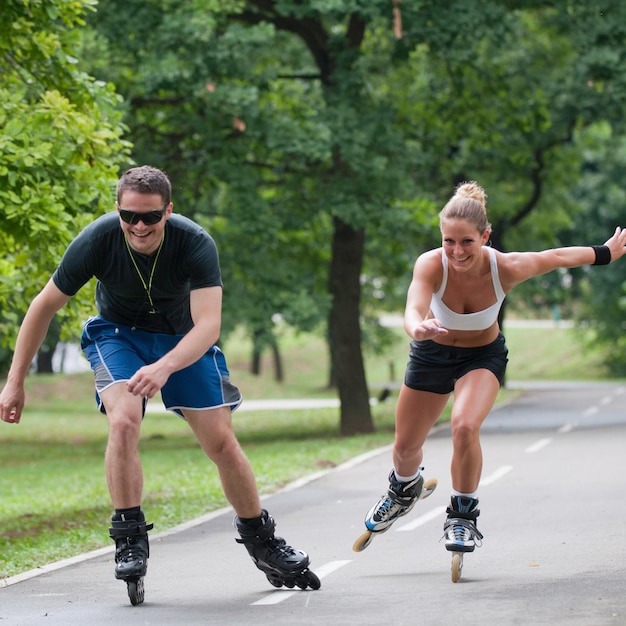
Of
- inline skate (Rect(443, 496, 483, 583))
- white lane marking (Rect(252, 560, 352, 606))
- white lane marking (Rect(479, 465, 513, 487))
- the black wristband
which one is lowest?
white lane marking (Rect(479, 465, 513, 487))

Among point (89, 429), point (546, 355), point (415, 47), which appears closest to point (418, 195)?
point (415, 47)

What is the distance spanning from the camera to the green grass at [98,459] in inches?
440

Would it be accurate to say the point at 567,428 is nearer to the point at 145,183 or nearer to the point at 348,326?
the point at 348,326

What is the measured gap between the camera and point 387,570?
766 centimetres

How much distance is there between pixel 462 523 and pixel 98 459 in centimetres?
1692

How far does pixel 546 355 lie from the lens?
59.8 metres

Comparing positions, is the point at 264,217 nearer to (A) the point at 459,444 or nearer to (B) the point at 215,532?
(B) the point at 215,532

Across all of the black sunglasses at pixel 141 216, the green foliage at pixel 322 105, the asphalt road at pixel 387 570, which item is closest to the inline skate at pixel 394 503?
the asphalt road at pixel 387 570

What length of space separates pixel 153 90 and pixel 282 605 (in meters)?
13.6

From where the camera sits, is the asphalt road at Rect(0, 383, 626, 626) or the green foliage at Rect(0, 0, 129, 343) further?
the green foliage at Rect(0, 0, 129, 343)

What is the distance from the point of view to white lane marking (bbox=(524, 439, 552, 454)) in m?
17.0

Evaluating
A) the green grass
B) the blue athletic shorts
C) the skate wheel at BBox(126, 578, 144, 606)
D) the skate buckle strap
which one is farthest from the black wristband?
the green grass

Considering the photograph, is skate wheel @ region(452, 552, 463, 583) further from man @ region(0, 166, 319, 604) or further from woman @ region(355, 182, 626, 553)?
man @ region(0, 166, 319, 604)

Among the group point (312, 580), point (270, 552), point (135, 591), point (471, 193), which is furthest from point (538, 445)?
point (135, 591)
